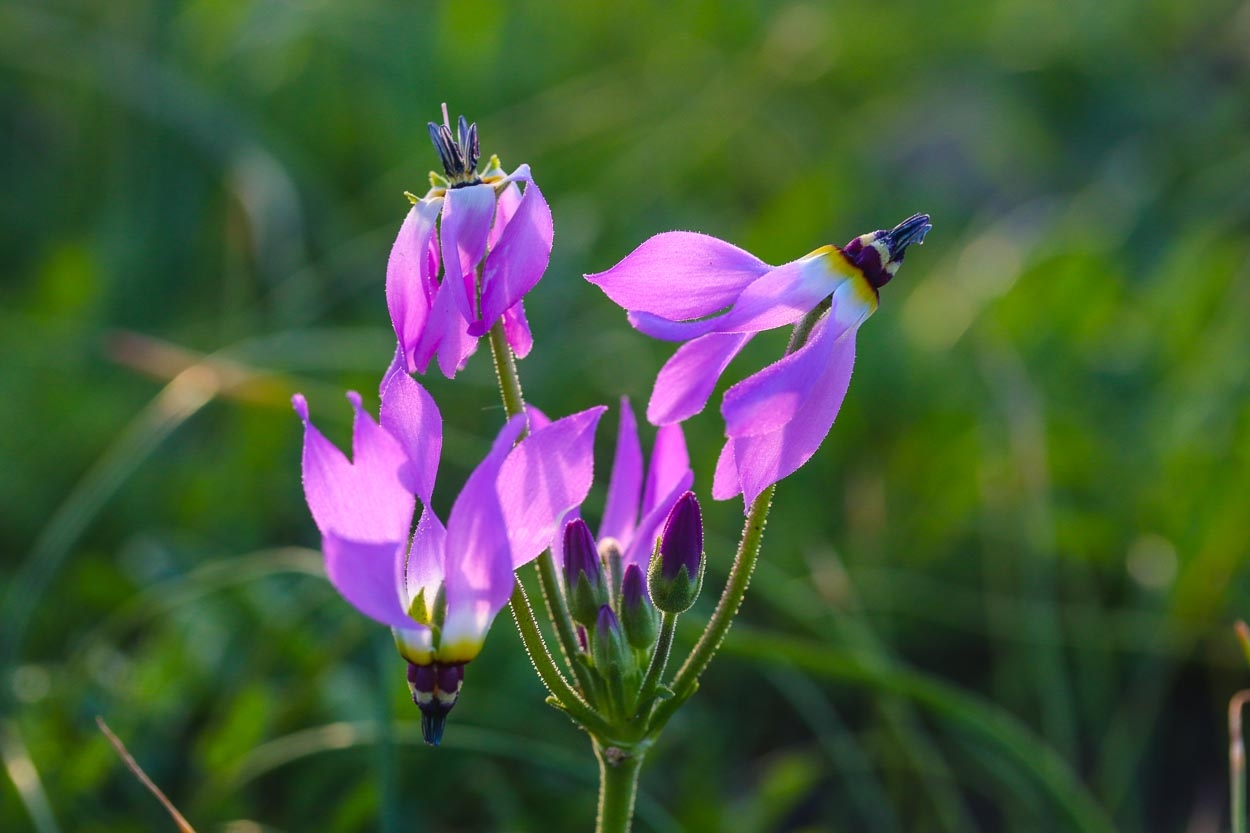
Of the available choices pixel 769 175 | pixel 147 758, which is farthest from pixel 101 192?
pixel 147 758

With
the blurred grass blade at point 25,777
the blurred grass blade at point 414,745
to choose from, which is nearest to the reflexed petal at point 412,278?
the blurred grass blade at point 414,745

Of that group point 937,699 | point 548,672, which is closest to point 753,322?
point 548,672

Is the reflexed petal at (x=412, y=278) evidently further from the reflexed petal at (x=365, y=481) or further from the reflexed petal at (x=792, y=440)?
the reflexed petal at (x=792, y=440)

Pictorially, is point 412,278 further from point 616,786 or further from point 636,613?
point 616,786

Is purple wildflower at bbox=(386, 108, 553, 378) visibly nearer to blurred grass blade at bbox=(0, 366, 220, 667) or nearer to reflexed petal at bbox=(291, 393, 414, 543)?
reflexed petal at bbox=(291, 393, 414, 543)

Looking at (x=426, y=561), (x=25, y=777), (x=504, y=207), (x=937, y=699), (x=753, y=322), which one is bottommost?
(x=937, y=699)

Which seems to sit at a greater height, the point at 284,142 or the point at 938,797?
the point at 284,142

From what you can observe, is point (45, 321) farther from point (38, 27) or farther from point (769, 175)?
point (769, 175)
